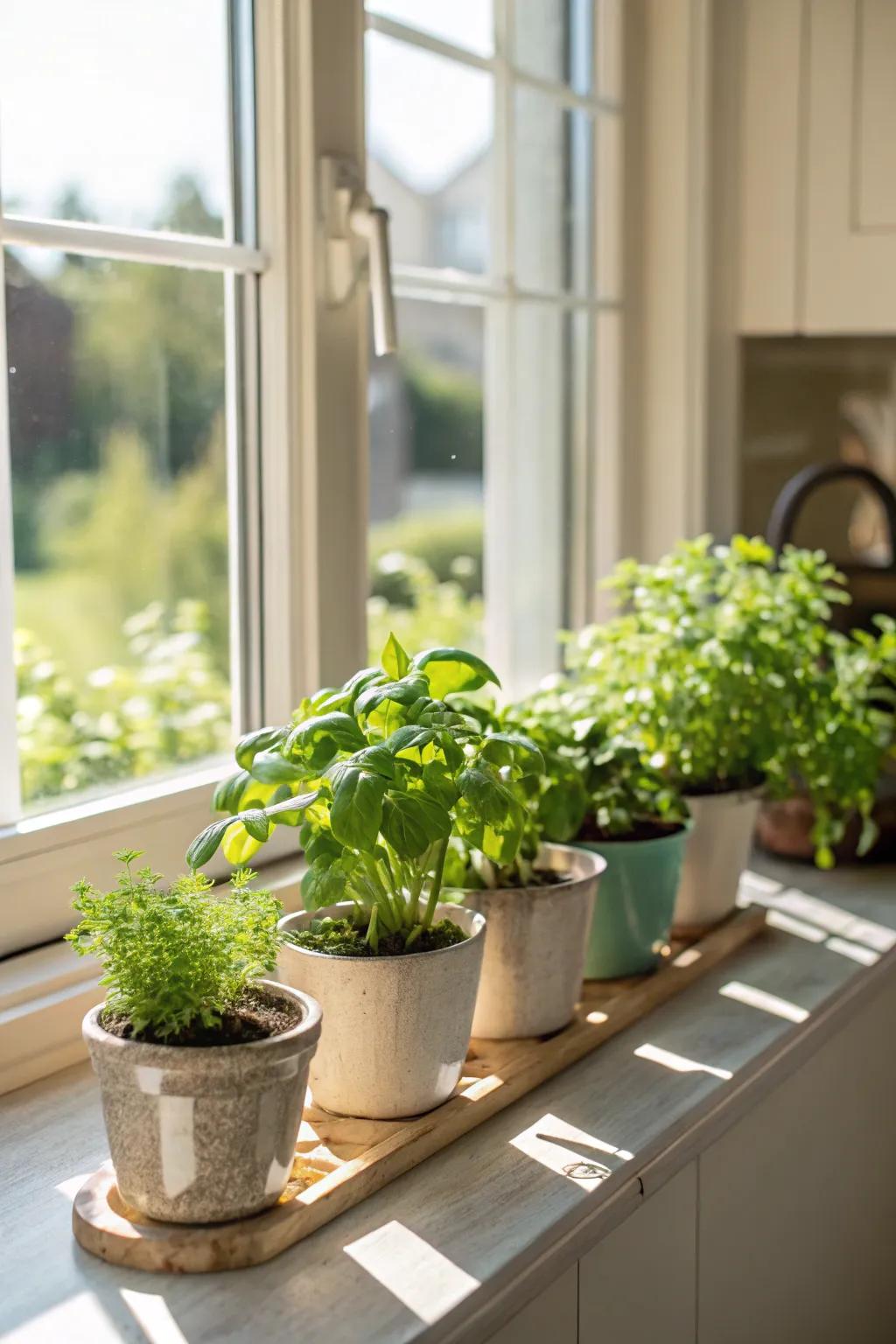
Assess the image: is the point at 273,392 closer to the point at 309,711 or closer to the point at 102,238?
the point at 102,238

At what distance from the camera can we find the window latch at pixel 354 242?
1.43 m

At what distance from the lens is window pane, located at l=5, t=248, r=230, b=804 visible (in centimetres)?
220

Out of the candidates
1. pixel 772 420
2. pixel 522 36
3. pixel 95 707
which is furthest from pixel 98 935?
pixel 95 707

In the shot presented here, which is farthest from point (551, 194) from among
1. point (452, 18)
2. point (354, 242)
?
point (354, 242)

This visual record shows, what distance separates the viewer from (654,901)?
137 cm

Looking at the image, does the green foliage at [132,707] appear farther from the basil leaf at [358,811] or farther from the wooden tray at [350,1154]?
the basil leaf at [358,811]

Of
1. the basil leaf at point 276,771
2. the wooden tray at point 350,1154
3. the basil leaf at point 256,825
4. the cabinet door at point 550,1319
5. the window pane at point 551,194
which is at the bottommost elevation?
the cabinet door at point 550,1319

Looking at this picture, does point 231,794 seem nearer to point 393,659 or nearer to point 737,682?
point 393,659

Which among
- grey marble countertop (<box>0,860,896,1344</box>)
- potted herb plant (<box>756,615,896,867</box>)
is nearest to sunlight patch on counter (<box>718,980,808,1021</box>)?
grey marble countertop (<box>0,860,896,1344</box>)

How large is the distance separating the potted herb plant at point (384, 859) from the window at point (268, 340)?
30 centimetres

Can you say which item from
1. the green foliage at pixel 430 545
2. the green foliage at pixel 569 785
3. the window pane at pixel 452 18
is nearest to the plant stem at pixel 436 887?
the green foliage at pixel 569 785

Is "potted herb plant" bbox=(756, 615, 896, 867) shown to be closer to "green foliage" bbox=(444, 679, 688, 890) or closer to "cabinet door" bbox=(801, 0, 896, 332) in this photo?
"green foliage" bbox=(444, 679, 688, 890)

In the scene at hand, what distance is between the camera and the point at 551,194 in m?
1.90

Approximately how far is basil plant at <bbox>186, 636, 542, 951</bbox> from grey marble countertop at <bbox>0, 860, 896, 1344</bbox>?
187 millimetres
